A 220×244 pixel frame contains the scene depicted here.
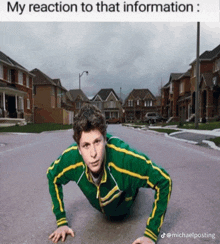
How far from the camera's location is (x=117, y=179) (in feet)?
7.02

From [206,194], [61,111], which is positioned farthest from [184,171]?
[61,111]

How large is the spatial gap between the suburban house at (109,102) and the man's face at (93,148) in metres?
74.7

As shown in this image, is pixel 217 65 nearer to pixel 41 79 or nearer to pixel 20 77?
pixel 20 77

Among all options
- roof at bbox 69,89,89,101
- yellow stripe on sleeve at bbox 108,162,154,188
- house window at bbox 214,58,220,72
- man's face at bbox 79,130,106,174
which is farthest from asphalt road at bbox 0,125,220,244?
roof at bbox 69,89,89,101

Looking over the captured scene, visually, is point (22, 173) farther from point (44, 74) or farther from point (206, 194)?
point (44, 74)

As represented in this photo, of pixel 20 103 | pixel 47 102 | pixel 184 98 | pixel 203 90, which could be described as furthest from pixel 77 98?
pixel 203 90

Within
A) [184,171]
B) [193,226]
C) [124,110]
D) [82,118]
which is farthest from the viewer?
[124,110]

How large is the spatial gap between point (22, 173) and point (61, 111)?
123 feet

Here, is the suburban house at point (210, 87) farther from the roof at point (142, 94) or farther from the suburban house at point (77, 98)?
the suburban house at point (77, 98)

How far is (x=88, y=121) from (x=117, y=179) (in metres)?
0.58

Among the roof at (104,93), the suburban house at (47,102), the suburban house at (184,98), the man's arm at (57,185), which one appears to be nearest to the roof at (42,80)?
the suburban house at (47,102)

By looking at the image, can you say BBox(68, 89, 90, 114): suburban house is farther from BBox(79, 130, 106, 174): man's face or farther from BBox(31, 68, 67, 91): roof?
BBox(79, 130, 106, 174): man's face

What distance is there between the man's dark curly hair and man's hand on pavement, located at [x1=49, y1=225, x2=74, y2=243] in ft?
3.01

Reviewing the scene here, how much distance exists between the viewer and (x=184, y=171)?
521cm
